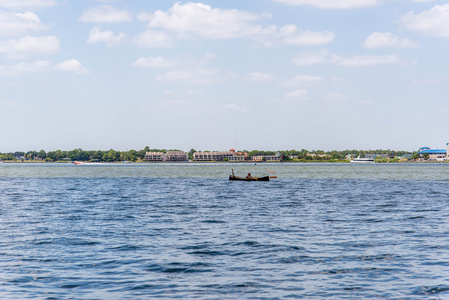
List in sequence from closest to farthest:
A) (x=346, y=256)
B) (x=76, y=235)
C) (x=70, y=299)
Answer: (x=70, y=299)
(x=346, y=256)
(x=76, y=235)

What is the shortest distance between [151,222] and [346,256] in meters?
18.8

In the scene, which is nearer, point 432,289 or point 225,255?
point 432,289

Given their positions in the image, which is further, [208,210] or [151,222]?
[208,210]

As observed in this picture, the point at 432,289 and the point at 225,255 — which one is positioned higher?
the point at 225,255

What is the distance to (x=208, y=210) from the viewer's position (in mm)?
49000

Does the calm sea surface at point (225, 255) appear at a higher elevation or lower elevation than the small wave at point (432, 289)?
higher

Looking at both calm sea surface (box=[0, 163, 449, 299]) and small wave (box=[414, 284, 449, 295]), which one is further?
calm sea surface (box=[0, 163, 449, 299])

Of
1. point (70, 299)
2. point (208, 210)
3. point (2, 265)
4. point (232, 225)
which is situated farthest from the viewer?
point (208, 210)

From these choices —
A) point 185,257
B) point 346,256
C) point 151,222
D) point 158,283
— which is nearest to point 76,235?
point 151,222

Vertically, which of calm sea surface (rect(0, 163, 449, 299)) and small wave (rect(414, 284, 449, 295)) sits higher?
calm sea surface (rect(0, 163, 449, 299))

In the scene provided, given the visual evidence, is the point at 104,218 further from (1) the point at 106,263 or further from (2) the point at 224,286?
(2) the point at 224,286

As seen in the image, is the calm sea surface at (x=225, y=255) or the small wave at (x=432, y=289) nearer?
the small wave at (x=432, y=289)

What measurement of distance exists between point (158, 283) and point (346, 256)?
10.1 metres

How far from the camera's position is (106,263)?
23.6 meters
